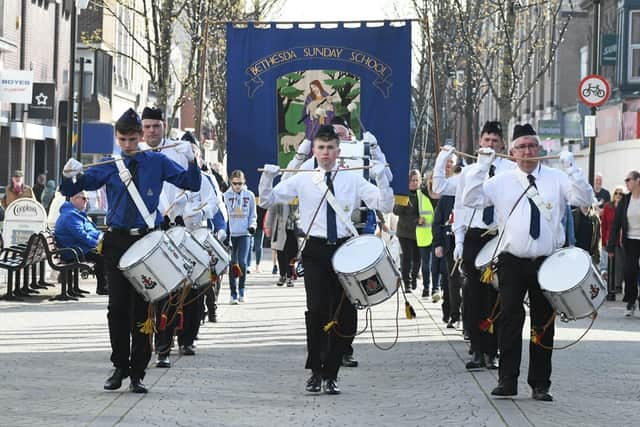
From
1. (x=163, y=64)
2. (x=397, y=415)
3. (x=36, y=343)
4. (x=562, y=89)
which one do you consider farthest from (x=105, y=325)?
(x=562, y=89)

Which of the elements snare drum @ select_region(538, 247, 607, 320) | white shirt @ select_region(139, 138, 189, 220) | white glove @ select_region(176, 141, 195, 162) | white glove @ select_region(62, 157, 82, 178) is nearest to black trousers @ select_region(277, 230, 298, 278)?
white shirt @ select_region(139, 138, 189, 220)

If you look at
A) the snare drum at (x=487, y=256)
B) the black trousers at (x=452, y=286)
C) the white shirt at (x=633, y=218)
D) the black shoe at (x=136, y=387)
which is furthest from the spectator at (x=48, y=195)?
the black shoe at (x=136, y=387)

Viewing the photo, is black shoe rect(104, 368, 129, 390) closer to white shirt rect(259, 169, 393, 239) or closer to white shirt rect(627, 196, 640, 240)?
white shirt rect(259, 169, 393, 239)

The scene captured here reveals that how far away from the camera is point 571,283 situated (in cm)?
1030

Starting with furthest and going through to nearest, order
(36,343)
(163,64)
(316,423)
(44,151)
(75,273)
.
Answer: (44,151) < (163,64) < (75,273) < (36,343) < (316,423)

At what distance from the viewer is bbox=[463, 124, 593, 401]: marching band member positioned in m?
10.6

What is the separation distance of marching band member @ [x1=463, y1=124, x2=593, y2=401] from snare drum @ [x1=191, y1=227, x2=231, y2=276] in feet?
10.5

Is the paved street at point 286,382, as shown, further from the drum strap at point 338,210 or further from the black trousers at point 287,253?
the black trousers at point 287,253

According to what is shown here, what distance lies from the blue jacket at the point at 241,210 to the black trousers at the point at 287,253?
3.55m

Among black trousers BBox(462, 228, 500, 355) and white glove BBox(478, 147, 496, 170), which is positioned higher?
white glove BBox(478, 147, 496, 170)

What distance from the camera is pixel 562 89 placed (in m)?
60.8

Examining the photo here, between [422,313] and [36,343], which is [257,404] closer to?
[36,343]

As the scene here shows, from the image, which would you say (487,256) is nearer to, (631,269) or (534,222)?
(534,222)

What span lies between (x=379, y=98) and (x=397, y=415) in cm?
988
